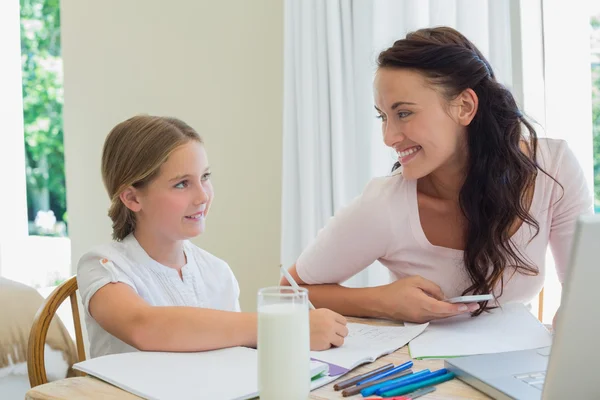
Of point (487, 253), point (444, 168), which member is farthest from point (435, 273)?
point (444, 168)

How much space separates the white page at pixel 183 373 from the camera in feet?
3.08

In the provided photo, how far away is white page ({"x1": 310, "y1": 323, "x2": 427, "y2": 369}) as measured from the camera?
1092 millimetres

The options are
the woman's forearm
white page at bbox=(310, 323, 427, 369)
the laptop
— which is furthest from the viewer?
the woman's forearm

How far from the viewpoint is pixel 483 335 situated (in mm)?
1244

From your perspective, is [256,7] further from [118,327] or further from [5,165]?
[5,165]

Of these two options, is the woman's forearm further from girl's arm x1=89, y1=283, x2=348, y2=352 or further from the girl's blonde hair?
the girl's blonde hair

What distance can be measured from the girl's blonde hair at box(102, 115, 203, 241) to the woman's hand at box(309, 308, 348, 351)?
1.71ft

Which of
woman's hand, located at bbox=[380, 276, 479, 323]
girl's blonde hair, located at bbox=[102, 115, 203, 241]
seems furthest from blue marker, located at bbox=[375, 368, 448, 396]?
girl's blonde hair, located at bbox=[102, 115, 203, 241]

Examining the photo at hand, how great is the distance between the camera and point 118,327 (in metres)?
1.23

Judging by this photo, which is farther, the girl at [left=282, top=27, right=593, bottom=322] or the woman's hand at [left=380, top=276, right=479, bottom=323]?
the girl at [left=282, top=27, right=593, bottom=322]

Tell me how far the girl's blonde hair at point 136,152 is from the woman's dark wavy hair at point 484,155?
475 millimetres

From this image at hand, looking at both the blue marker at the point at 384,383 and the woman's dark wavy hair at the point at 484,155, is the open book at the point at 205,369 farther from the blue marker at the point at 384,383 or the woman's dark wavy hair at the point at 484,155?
the woman's dark wavy hair at the point at 484,155

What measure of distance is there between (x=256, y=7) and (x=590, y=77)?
1274 millimetres

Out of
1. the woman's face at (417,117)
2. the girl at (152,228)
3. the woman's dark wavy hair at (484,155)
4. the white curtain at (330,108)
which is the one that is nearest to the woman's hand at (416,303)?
the woman's dark wavy hair at (484,155)
